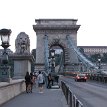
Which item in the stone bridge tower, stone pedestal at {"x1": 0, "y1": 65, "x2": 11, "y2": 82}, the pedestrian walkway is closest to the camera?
Result: the pedestrian walkway

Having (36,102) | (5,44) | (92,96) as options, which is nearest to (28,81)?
(92,96)

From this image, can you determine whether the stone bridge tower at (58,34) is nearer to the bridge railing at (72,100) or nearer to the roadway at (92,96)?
the roadway at (92,96)

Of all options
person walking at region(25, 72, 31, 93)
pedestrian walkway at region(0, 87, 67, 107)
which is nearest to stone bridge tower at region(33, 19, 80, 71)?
person walking at region(25, 72, 31, 93)

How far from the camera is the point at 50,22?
131 m

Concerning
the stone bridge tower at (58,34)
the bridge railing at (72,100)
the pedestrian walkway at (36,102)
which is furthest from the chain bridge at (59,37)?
the bridge railing at (72,100)

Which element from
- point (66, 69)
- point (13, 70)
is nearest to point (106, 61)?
point (66, 69)

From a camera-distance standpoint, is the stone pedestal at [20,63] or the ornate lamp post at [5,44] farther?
the stone pedestal at [20,63]

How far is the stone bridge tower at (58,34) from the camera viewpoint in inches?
5032

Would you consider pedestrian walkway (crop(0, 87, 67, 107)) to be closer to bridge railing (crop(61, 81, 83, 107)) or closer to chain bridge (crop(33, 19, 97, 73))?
bridge railing (crop(61, 81, 83, 107))

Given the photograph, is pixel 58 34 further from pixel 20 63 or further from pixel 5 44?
pixel 5 44

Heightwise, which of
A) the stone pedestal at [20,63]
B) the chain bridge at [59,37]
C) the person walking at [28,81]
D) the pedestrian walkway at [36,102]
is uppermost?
the chain bridge at [59,37]

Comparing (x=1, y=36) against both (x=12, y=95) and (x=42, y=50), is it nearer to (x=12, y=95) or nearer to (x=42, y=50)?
(x=12, y=95)

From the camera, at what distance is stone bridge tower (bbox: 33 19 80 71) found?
12781 cm

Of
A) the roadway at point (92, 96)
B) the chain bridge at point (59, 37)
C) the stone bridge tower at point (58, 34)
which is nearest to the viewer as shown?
the roadway at point (92, 96)
